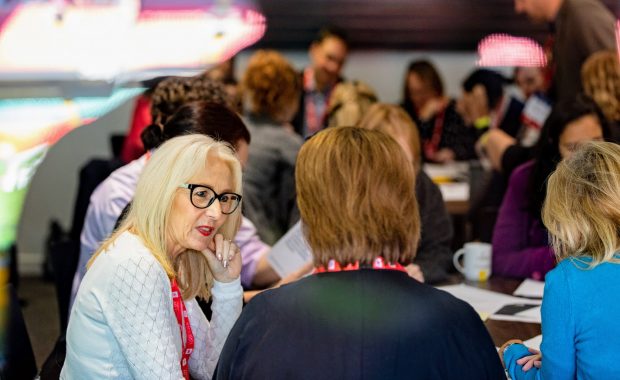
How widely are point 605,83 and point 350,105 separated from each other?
1.09 metres

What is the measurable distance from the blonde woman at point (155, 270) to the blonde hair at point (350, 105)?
1.77 metres

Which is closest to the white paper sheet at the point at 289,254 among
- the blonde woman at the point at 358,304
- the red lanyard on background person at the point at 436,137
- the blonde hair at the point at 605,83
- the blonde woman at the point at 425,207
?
the blonde woman at the point at 425,207

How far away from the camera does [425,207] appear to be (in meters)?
2.84

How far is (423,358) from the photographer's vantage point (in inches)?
55.9

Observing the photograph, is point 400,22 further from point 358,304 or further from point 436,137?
point 358,304

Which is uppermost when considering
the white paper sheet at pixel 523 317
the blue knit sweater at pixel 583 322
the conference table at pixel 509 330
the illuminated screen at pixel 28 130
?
the blue knit sweater at pixel 583 322

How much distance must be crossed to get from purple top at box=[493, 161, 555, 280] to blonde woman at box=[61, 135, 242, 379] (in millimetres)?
1207

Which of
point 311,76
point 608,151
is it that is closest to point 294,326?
point 608,151

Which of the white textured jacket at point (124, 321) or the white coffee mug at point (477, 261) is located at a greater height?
the white textured jacket at point (124, 321)

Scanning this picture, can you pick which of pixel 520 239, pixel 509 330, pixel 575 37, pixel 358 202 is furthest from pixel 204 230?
pixel 575 37

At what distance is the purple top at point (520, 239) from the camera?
2.76 m

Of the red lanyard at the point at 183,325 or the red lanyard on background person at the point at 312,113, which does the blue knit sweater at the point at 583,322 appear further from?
the red lanyard on background person at the point at 312,113

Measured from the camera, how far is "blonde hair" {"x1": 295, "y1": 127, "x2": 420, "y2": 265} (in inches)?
59.9

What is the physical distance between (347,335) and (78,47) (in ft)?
20.8
